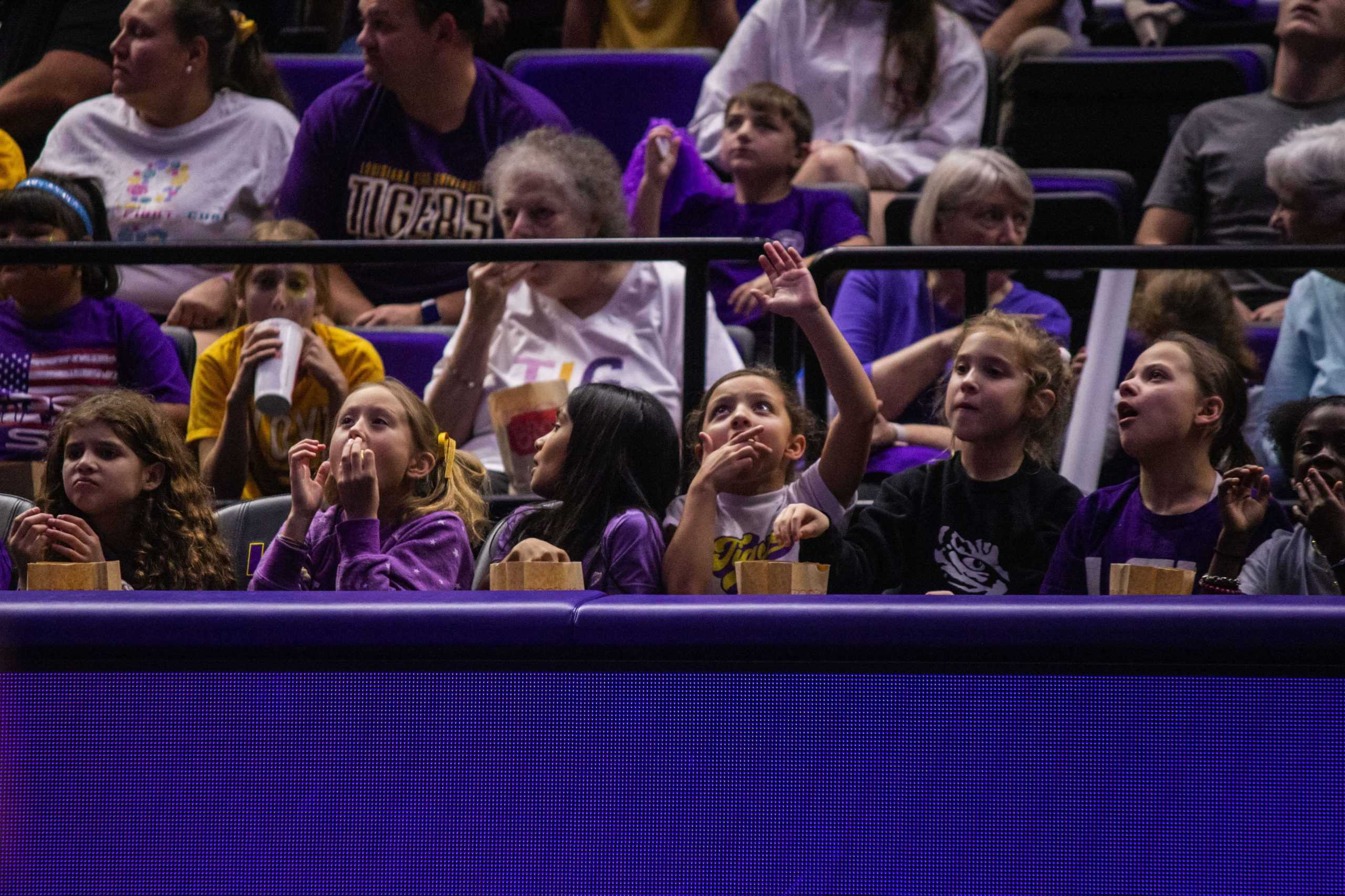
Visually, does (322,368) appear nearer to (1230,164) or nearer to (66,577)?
(66,577)

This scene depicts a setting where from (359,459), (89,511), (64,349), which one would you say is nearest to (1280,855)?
(359,459)

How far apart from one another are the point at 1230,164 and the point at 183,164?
2.43 metres

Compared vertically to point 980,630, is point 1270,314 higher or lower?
higher

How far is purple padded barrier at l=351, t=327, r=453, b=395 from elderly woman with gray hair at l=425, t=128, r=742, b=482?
0.53 feet

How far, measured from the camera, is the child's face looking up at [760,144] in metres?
3.13

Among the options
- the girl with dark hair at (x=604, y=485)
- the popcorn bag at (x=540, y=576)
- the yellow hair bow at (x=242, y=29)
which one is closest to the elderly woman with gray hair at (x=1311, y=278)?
the girl with dark hair at (x=604, y=485)

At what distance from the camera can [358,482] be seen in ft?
6.17

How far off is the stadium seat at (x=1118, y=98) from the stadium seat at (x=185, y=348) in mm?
2151

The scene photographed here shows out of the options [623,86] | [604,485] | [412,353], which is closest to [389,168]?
[412,353]

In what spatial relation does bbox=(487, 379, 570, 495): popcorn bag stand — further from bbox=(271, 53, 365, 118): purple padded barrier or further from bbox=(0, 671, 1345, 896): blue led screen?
bbox=(271, 53, 365, 118): purple padded barrier

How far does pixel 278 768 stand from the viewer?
119 centimetres

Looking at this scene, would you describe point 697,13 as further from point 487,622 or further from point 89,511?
point 487,622

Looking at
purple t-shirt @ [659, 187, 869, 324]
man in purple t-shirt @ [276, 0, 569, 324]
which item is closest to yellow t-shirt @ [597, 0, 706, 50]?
man in purple t-shirt @ [276, 0, 569, 324]

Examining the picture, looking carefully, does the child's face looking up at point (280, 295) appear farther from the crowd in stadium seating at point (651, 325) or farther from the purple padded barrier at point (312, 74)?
the purple padded barrier at point (312, 74)
